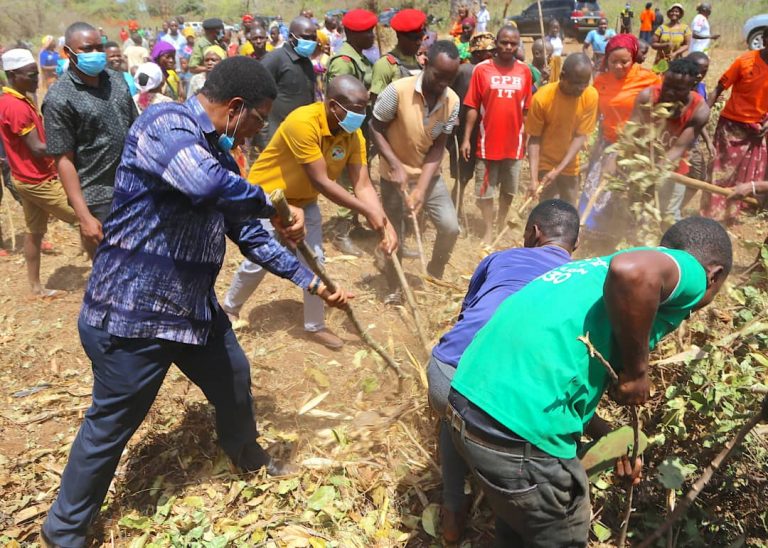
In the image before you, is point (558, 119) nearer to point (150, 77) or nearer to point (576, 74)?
point (576, 74)

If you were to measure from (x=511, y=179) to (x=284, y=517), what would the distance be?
429 centimetres

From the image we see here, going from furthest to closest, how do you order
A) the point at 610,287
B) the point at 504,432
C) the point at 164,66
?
the point at 164,66 < the point at 504,432 < the point at 610,287

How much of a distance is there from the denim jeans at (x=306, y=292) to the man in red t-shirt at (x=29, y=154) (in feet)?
6.27

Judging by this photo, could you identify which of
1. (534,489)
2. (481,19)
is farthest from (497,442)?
(481,19)

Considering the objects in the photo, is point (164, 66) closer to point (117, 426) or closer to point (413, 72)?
point (413, 72)

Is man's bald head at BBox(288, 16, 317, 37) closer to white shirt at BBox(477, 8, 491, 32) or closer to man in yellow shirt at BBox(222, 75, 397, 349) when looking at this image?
man in yellow shirt at BBox(222, 75, 397, 349)

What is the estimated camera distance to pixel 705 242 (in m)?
2.01

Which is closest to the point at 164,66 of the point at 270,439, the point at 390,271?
the point at 390,271

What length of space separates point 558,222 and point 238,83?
1.50 metres

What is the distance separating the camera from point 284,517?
2.94m

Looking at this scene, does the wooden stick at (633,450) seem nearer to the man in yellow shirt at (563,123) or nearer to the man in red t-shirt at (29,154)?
the man in yellow shirt at (563,123)

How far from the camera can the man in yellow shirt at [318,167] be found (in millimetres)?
3822

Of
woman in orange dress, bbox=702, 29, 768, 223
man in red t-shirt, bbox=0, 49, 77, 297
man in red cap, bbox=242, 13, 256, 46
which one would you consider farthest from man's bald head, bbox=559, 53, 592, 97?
man in red t-shirt, bbox=0, 49, 77, 297

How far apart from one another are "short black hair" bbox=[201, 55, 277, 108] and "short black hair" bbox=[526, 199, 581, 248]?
1.32 m
